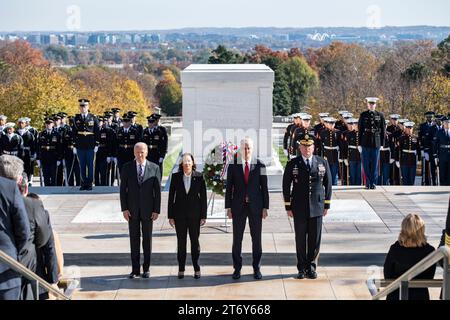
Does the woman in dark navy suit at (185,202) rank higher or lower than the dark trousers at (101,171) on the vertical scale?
higher

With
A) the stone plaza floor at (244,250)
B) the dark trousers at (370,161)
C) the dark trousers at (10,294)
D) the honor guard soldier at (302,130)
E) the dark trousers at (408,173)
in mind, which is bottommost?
the dark trousers at (408,173)

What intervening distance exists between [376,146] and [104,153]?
4.67 metres

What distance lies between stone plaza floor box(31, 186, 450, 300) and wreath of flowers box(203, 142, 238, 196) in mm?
535

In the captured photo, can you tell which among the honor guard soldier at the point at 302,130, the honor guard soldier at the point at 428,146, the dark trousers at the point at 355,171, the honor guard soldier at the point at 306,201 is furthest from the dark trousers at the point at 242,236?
the honor guard soldier at the point at 428,146

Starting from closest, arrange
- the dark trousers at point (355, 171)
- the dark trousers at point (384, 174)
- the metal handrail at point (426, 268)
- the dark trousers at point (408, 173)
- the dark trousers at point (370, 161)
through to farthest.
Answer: the metal handrail at point (426, 268)
the dark trousers at point (370, 161)
the dark trousers at point (355, 171)
the dark trousers at point (384, 174)
the dark trousers at point (408, 173)

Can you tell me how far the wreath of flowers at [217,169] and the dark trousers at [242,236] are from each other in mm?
2135

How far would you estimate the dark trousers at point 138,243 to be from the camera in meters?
9.56

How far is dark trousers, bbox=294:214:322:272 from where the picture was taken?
9547 mm

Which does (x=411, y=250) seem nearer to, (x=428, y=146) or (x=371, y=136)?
(x=371, y=136)

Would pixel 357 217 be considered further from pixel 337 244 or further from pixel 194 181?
pixel 194 181

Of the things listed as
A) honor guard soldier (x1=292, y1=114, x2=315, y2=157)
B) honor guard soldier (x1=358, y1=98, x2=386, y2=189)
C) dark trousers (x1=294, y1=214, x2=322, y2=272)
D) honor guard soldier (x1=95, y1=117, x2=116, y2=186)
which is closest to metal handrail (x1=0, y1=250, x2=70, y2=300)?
dark trousers (x1=294, y1=214, x2=322, y2=272)

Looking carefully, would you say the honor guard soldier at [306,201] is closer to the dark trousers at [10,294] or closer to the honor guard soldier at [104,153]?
the dark trousers at [10,294]

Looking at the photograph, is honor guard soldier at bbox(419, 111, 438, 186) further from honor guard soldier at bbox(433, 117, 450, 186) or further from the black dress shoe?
the black dress shoe
